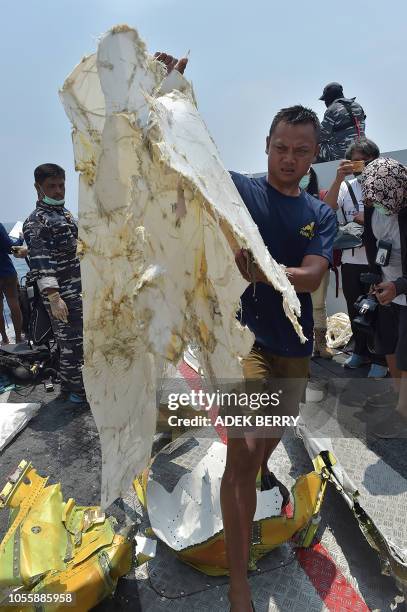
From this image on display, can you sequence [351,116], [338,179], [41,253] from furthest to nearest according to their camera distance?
[351,116], [338,179], [41,253]

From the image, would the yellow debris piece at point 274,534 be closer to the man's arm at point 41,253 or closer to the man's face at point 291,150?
the man's face at point 291,150

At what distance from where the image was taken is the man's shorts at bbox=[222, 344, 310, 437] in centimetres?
185

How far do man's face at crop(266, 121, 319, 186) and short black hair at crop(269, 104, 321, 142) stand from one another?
0.06 feet

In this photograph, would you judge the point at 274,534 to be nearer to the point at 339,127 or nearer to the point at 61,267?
the point at 61,267

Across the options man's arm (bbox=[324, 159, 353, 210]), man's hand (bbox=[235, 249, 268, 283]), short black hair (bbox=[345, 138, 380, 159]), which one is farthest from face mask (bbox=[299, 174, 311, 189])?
man's hand (bbox=[235, 249, 268, 283])

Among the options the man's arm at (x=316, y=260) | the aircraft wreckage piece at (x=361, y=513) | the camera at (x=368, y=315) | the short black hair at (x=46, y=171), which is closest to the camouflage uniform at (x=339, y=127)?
the camera at (x=368, y=315)

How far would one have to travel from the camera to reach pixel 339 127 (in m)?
5.98

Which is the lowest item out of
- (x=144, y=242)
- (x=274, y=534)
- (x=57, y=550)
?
(x=274, y=534)

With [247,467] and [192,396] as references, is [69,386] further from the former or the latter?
[247,467]

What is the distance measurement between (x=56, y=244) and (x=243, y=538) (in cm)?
285

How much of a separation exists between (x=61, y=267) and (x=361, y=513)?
3.00 metres

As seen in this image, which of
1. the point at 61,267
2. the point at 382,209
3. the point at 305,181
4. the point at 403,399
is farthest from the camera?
the point at 305,181
